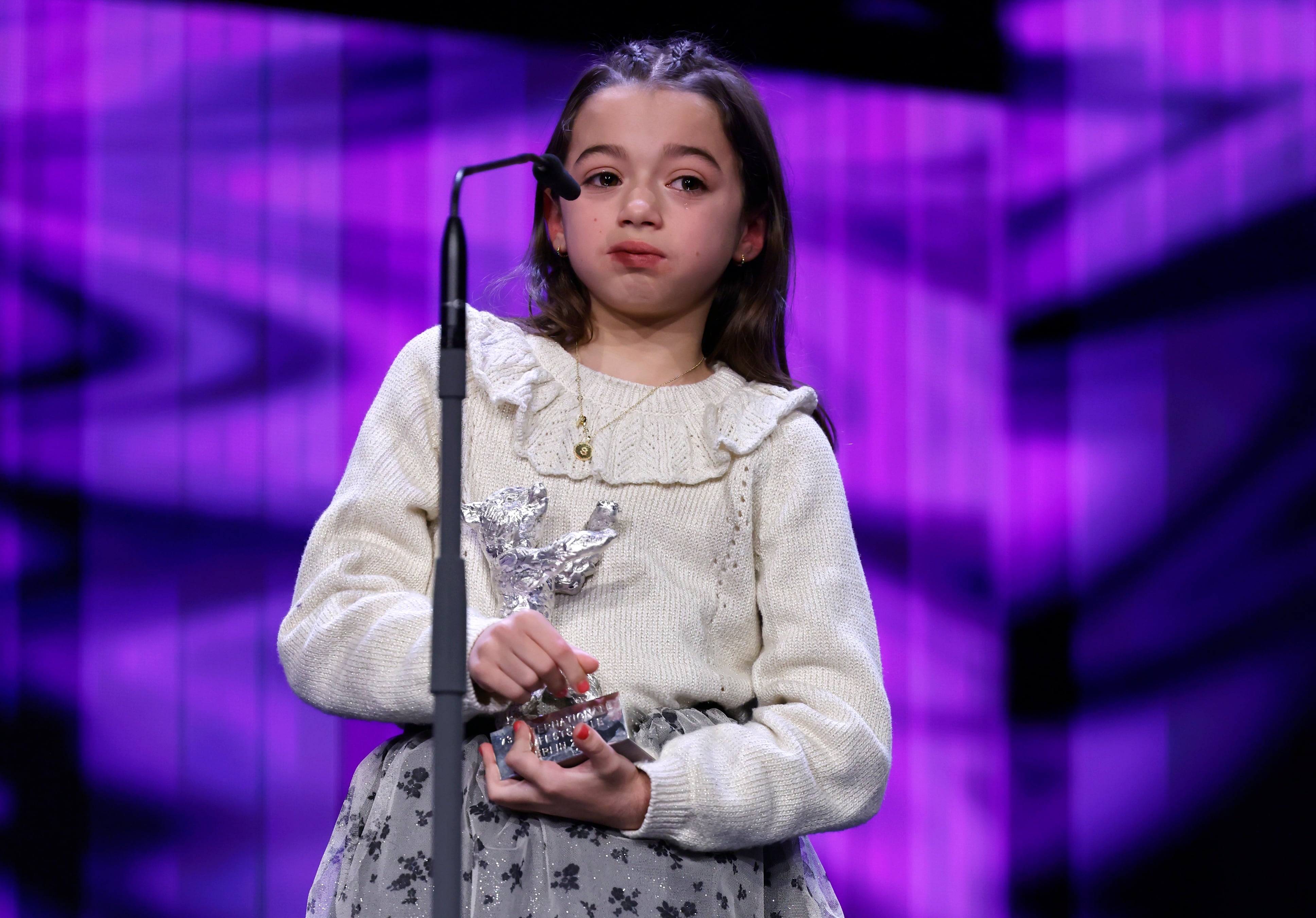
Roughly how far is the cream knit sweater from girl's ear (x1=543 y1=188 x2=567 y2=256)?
154 mm

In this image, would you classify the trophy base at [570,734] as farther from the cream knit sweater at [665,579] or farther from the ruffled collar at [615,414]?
the ruffled collar at [615,414]

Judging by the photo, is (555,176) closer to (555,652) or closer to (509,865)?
(555,652)

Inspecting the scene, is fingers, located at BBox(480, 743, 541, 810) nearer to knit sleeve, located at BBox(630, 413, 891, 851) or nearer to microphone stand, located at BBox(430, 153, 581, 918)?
knit sleeve, located at BBox(630, 413, 891, 851)

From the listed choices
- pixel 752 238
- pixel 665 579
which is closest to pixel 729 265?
pixel 752 238

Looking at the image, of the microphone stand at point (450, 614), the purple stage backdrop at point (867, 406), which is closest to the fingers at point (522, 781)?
the microphone stand at point (450, 614)

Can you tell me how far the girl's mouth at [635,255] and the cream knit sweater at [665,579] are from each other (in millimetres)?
127

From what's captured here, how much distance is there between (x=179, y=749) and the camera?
7.27 feet

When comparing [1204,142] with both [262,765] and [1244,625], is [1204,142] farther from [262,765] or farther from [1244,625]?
[262,765]

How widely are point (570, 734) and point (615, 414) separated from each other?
400mm

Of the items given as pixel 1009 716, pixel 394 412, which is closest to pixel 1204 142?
pixel 1009 716

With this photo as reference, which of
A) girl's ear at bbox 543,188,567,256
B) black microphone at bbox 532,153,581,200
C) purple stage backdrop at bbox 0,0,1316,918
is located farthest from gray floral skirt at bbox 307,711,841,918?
purple stage backdrop at bbox 0,0,1316,918

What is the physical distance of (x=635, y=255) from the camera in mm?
1430

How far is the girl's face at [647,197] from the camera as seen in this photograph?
1424mm

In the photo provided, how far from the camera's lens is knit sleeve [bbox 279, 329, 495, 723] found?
118cm
